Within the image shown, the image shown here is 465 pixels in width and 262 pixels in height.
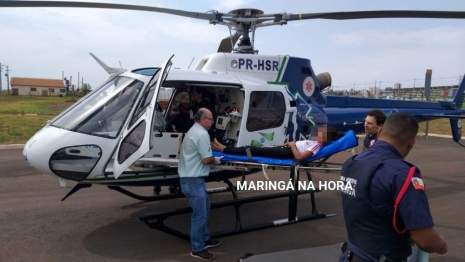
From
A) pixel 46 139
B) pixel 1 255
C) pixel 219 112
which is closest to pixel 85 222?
pixel 1 255

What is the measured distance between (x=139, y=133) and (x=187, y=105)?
70.1 inches

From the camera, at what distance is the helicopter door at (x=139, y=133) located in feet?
13.4

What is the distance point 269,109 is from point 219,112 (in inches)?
31.4

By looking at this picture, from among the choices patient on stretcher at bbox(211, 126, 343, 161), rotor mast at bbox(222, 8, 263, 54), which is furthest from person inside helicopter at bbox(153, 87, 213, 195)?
rotor mast at bbox(222, 8, 263, 54)

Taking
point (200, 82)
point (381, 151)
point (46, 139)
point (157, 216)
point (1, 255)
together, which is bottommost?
point (1, 255)

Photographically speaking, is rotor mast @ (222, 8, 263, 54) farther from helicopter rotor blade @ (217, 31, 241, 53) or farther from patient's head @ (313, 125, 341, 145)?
patient's head @ (313, 125, 341, 145)

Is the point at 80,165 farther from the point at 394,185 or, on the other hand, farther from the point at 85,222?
the point at 394,185

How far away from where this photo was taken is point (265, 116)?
19.6 ft

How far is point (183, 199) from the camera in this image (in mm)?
6883

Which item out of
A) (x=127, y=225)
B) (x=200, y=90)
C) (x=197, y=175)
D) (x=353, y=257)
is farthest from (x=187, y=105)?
(x=353, y=257)

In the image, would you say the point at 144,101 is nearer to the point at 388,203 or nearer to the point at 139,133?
the point at 139,133

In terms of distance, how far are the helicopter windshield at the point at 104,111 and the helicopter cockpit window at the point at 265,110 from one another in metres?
1.77

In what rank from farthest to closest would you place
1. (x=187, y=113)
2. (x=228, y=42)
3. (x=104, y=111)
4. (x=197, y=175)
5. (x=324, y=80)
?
(x=324, y=80), (x=228, y=42), (x=187, y=113), (x=104, y=111), (x=197, y=175)

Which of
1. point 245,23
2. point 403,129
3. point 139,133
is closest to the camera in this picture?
point 403,129
